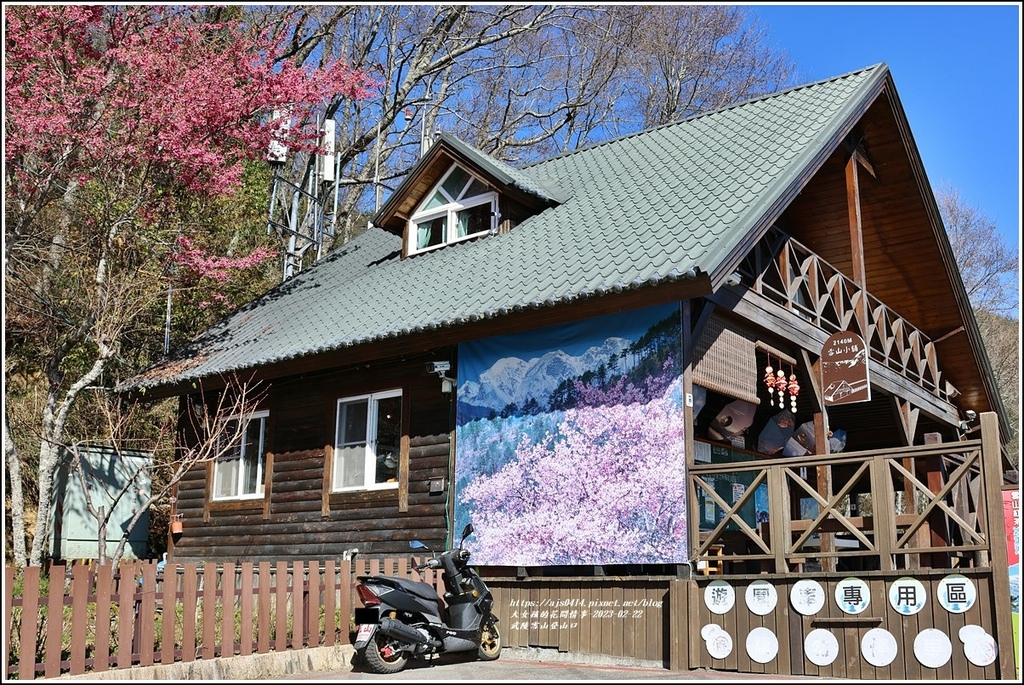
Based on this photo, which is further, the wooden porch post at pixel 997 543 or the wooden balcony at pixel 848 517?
the wooden balcony at pixel 848 517

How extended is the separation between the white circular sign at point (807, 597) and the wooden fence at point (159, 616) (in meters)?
3.94

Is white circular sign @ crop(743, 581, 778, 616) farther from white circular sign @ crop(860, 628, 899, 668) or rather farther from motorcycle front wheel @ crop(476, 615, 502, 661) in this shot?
motorcycle front wheel @ crop(476, 615, 502, 661)

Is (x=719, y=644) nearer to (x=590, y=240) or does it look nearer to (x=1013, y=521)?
(x=590, y=240)

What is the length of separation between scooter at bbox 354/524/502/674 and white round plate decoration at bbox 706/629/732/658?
207 cm

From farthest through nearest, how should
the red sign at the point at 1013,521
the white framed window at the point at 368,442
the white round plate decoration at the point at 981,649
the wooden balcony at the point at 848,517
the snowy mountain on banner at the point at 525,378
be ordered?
the red sign at the point at 1013,521 → the white framed window at the point at 368,442 → the snowy mountain on banner at the point at 525,378 → the wooden balcony at the point at 848,517 → the white round plate decoration at the point at 981,649

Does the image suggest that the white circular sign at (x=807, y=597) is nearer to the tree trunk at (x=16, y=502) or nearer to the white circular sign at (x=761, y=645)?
the white circular sign at (x=761, y=645)

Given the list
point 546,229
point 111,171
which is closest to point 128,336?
point 111,171

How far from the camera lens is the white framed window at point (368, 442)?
12.9 m

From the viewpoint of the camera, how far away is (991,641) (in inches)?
319

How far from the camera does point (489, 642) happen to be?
9789 mm

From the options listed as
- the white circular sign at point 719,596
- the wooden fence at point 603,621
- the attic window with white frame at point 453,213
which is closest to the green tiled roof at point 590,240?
the attic window with white frame at point 453,213

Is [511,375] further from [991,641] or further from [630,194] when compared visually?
[991,641]

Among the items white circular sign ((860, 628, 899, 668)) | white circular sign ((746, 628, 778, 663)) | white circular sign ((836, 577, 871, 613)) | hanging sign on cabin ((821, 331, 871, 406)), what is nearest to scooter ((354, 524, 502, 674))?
white circular sign ((746, 628, 778, 663))

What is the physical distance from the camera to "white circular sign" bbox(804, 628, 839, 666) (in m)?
8.83
